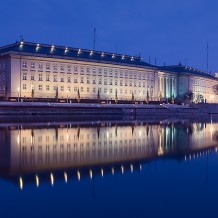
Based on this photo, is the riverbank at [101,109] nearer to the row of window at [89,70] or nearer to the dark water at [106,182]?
the row of window at [89,70]

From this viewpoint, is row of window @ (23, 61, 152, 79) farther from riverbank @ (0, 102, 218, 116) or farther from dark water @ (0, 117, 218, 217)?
dark water @ (0, 117, 218, 217)

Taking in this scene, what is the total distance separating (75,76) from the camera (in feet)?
207

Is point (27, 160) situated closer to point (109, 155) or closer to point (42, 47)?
point (109, 155)

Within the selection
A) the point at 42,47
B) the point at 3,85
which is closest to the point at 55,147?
the point at 3,85

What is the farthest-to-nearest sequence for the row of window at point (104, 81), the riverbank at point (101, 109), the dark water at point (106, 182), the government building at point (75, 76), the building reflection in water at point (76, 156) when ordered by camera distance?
1. the row of window at point (104, 81)
2. the government building at point (75, 76)
3. the riverbank at point (101, 109)
4. the building reflection in water at point (76, 156)
5. the dark water at point (106, 182)

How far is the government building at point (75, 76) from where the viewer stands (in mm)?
55156

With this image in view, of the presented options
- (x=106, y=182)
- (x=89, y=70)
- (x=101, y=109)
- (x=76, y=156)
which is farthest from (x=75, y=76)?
(x=106, y=182)

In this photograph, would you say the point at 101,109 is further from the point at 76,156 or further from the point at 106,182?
the point at 106,182

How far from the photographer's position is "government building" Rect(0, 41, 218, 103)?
181ft

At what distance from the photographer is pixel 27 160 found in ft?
36.8

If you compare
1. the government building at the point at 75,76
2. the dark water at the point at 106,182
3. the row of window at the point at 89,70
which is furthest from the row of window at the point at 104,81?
the dark water at the point at 106,182

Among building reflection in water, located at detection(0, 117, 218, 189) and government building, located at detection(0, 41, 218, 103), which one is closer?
building reflection in water, located at detection(0, 117, 218, 189)

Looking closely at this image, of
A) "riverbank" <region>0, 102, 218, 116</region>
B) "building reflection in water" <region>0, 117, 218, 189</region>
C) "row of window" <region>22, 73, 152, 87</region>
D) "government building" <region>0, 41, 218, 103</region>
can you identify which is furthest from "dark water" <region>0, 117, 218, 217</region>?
"row of window" <region>22, 73, 152, 87</region>

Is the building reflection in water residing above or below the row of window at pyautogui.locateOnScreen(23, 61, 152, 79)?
below
